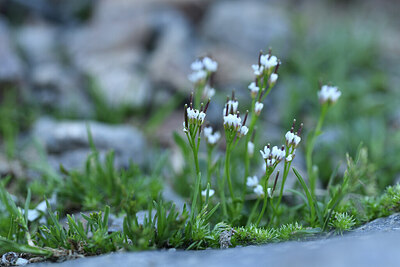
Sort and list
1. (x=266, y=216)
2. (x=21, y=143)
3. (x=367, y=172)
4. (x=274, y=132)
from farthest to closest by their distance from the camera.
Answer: (x=274, y=132) < (x=21, y=143) < (x=367, y=172) < (x=266, y=216)

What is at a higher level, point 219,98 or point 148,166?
point 219,98

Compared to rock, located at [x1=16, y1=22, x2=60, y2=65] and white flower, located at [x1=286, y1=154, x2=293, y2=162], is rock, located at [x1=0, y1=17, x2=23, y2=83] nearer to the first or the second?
rock, located at [x1=16, y1=22, x2=60, y2=65]

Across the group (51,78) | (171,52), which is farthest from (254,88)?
(51,78)

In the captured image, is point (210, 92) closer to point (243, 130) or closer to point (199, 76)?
point (199, 76)

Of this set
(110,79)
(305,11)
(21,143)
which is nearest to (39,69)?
(110,79)

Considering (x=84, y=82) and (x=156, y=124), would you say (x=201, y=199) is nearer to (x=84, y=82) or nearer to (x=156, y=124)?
(x=156, y=124)
